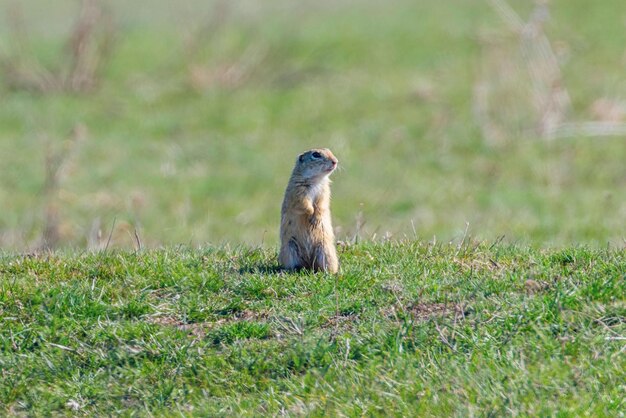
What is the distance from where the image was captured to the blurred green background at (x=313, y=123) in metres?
17.0

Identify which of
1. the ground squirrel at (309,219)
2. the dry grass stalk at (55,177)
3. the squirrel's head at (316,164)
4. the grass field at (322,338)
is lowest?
the dry grass stalk at (55,177)

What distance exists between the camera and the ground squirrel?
8047 mm

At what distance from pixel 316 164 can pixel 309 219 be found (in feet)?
1.37

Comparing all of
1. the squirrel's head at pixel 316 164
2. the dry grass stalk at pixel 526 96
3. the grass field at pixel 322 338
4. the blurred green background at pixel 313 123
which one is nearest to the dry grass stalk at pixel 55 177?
the blurred green background at pixel 313 123

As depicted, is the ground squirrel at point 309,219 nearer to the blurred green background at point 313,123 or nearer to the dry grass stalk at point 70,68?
the blurred green background at point 313,123

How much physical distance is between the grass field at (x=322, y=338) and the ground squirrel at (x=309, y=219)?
0.16 metres

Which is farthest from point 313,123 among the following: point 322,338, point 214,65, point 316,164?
point 322,338

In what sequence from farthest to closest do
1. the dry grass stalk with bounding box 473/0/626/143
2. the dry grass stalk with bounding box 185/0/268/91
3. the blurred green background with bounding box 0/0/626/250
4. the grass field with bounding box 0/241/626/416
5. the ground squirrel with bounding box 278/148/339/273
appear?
the dry grass stalk with bounding box 185/0/268/91 → the dry grass stalk with bounding box 473/0/626/143 → the blurred green background with bounding box 0/0/626/250 → the ground squirrel with bounding box 278/148/339/273 → the grass field with bounding box 0/241/626/416

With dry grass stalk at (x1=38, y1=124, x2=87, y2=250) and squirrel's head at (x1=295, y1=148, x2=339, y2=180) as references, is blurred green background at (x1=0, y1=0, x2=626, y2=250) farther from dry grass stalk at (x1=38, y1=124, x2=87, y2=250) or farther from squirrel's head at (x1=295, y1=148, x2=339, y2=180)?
squirrel's head at (x1=295, y1=148, x2=339, y2=180)

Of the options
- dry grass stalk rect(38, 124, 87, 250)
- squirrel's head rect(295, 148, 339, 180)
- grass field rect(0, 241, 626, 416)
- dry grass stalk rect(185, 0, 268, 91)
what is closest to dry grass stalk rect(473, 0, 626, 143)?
dry grass stalk rect(185, 0, 268, 91)

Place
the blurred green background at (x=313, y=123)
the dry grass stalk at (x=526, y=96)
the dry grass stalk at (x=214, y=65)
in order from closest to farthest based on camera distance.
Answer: the blurred green background at (x=313, y=123)
the dry grass stalk at (x=526, y=96)
the dry grass stalk at (x=214, y=65)

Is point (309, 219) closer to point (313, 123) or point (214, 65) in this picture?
point (313, 123)

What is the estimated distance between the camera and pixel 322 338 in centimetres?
697

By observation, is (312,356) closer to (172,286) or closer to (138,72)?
(172,286)
